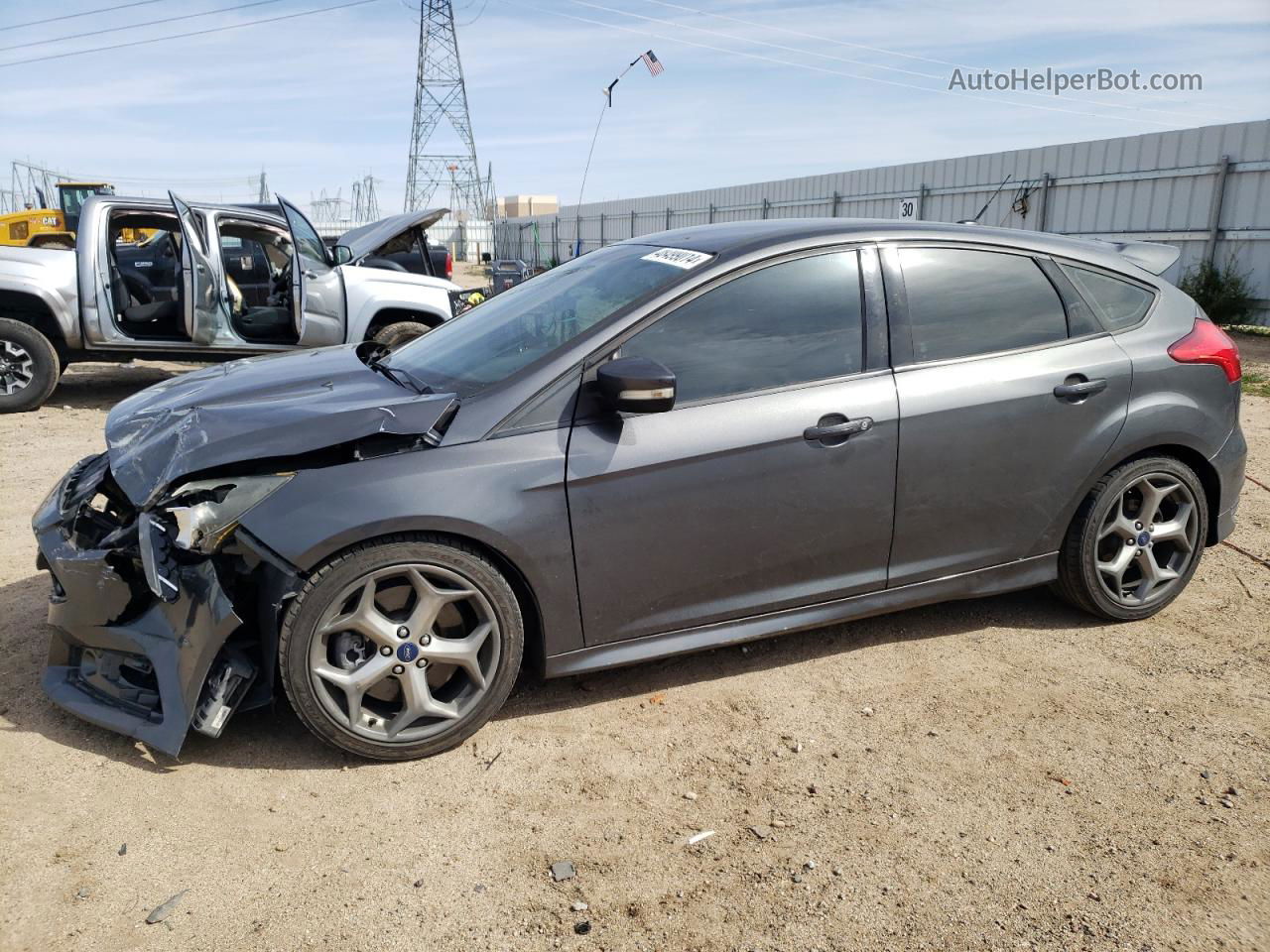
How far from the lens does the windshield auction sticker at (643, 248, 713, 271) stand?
3.39 m

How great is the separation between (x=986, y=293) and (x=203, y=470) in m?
2.86

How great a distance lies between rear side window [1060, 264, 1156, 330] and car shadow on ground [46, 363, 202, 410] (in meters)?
7.45

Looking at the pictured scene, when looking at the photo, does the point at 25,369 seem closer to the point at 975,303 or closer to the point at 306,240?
the point at 306,240

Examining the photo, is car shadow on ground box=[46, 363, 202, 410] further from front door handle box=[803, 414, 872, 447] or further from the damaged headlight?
front door handle box=[803, 414, 872, 447]

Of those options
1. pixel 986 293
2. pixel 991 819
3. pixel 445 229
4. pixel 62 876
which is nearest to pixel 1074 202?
pixel 986 293

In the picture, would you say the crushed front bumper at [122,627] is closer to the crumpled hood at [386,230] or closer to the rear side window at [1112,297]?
the rear side window at [1112,297]

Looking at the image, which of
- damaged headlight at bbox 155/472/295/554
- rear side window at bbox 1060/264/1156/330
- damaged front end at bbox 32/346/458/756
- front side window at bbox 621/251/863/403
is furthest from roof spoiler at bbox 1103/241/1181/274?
damaged headlight at bbox 155/472/295/554

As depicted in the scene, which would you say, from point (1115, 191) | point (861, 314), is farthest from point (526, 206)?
point (861, 314)

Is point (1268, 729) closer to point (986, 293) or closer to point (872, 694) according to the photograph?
point (872, 694)

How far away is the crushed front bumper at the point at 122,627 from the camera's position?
9.32 feet

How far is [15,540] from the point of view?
494 cm

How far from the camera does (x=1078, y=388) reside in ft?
12.0

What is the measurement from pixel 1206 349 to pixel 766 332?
6.51ft

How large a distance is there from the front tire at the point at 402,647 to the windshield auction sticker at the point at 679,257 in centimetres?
127
